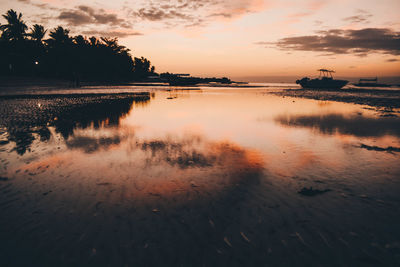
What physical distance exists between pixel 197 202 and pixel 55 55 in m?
76.8

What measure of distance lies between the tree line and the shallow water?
179 ft

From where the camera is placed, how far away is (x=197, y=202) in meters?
5.07

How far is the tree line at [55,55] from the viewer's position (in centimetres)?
5656

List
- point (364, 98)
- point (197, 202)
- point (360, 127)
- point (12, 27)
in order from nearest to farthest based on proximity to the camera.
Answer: point (197, 202) → point (360, 127) → point (364, 98) → point (12, 27)

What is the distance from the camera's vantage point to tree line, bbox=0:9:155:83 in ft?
186

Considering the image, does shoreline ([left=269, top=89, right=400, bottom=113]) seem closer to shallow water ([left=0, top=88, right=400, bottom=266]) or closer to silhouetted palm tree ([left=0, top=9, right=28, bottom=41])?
shallow water ([left=0, top=88, right=400, bottom=266])

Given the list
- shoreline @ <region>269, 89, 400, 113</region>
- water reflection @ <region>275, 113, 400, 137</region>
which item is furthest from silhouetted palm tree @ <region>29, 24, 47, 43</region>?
water reflection @ <region>275, 113, 400, 137</region>

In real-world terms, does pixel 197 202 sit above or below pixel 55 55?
below

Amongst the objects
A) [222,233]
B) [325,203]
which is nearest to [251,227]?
[222,233]

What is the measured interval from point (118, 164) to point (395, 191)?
25.4ft

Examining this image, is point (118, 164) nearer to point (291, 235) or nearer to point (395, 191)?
point (291, 235)

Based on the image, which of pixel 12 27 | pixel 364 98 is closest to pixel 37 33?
pixel 12 27

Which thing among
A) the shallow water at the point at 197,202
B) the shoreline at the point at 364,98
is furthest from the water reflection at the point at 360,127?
the shoreline at the point at 364,98

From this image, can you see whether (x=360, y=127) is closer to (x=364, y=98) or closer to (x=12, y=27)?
(x=364, y=98)
